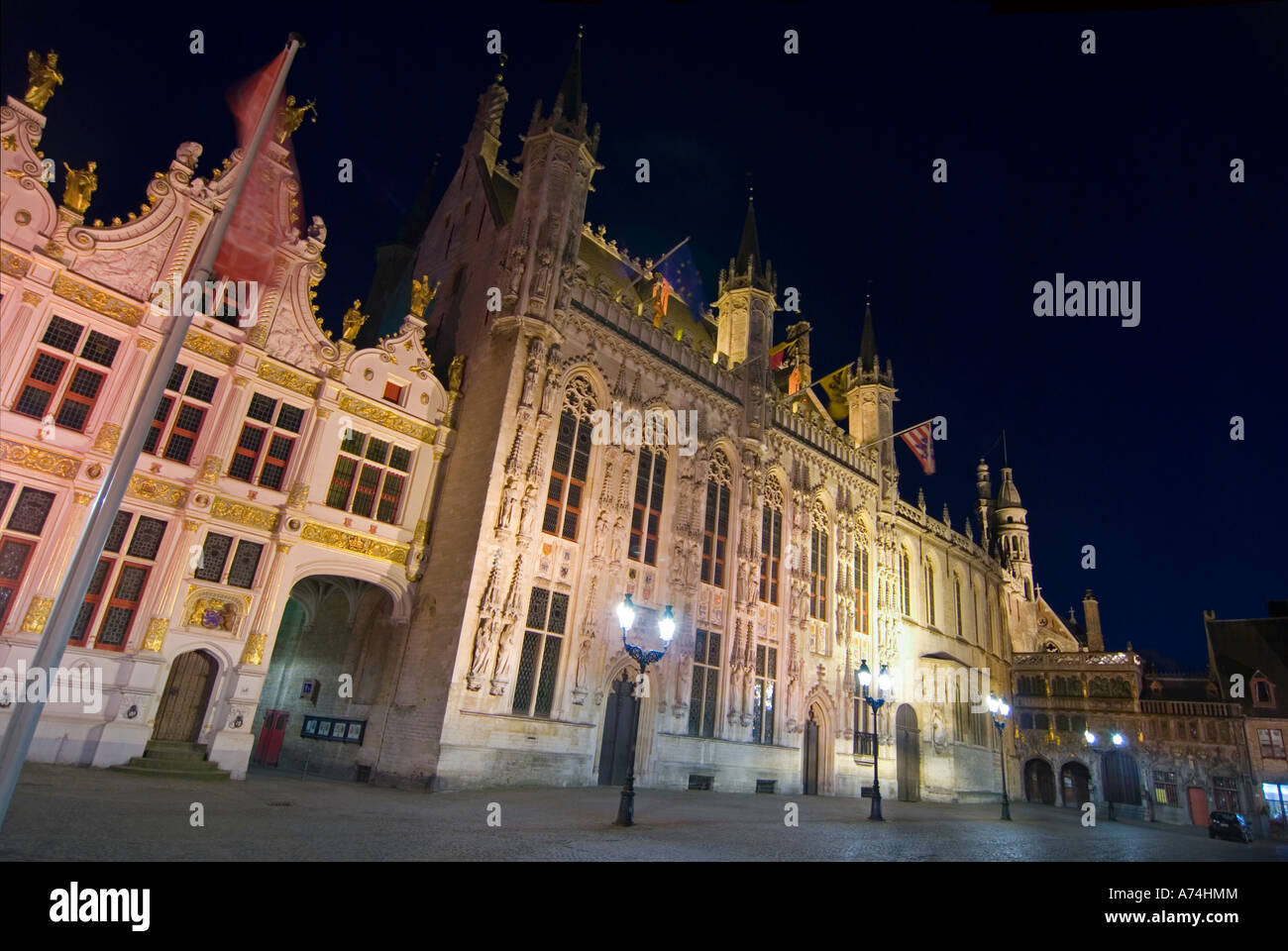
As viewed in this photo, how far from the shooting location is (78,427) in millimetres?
16062

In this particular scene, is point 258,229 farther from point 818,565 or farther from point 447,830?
point 818,565

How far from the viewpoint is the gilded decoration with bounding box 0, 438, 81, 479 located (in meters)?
15.1

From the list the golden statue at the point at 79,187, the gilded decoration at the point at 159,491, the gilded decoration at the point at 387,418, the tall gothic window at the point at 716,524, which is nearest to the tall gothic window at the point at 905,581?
the tall gothic window at the point at 716,524

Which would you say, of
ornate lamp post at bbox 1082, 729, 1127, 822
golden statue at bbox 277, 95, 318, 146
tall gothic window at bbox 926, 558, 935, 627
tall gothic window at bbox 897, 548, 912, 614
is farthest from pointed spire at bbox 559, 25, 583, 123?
ornate lamp post at bbox 1082, 729, 1127, 822

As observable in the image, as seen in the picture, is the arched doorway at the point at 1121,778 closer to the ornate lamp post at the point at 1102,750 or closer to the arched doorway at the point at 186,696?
the ornate lamp post at the point at 1102,750

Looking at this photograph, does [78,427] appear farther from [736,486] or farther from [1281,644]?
[1281,644]

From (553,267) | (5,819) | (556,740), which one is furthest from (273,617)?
(553,267)

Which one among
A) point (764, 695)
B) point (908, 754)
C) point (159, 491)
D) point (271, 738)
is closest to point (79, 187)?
point (159, 491)

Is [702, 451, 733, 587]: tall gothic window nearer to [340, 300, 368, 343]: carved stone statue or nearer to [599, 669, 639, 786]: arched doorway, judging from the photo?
[599, 669, 639, 786]: arched doorway

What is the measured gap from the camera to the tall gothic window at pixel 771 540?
29.5 m

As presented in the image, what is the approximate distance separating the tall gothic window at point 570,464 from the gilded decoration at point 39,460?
1163cm

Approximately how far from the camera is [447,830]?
11094mm
